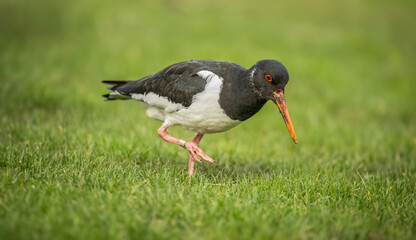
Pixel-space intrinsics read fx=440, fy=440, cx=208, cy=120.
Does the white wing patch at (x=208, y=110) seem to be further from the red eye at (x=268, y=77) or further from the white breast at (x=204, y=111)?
the red eye at (x=268, y=77)

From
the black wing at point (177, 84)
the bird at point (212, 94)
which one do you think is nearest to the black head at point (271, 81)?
the bird at point (212, 94)

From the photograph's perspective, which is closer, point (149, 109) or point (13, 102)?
point (149, 109)

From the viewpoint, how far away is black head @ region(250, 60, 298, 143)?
5078mm

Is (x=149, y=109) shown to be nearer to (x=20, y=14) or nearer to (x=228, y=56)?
(x=228, y=56)

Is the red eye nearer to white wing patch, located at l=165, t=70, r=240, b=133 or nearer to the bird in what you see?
the bird

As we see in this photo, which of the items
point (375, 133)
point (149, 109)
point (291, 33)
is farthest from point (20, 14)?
point (375, 133)

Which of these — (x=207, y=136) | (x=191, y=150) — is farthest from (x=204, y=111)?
(x=207, y=136)

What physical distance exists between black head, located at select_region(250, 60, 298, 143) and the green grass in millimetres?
986

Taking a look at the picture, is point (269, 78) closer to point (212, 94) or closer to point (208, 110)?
point (212, 94)

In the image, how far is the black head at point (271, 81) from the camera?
16.7 feet

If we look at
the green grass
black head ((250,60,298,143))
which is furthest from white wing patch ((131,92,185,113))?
black head ((250,60,298,143))

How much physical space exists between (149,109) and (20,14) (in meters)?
11.2

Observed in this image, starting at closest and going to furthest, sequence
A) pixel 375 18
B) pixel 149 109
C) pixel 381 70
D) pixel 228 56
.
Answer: pixel 149 109 < pixel 228 56 < pixel 381 70 < pixel 375 18

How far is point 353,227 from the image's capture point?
13.6 ft
